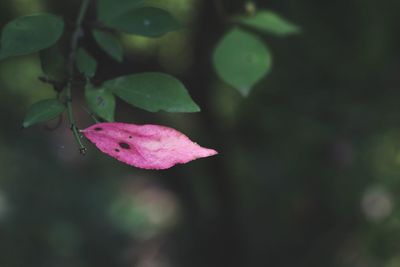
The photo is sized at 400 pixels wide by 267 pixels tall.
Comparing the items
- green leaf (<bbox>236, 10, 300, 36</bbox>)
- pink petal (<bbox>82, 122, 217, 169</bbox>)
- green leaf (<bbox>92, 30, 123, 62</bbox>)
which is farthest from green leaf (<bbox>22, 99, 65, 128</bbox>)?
green leaf (<bbox>236, 10, 300, 36</bbox>)

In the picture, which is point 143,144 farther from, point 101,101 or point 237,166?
point 237,166

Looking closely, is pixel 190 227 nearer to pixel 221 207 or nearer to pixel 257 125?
pixel 221 207

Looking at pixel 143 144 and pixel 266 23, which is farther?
pixel 266 23

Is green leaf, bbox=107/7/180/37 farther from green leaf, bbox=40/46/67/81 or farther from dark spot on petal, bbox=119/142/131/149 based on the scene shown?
dark spot on petal, bbox=119/142/131/149

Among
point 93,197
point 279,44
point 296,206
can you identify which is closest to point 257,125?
point 279,44

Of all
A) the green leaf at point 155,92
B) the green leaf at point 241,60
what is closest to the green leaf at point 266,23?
the green leaf at point 241,60

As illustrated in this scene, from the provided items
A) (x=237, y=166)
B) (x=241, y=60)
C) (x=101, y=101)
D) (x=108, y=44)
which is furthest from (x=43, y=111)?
(x=237, y=166)
